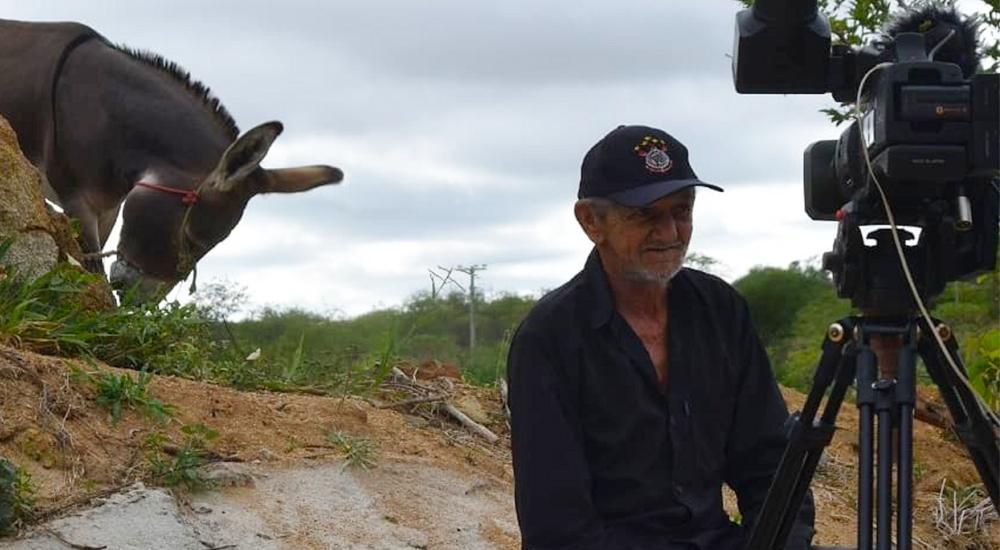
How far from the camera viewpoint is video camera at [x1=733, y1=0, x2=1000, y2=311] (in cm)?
296

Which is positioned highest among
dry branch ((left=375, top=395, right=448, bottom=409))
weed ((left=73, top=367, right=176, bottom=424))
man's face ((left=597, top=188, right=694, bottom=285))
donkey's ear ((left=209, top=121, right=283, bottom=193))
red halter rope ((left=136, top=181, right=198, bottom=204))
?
donkey's ear ((left=209, top=121, right=283, bottom=193))

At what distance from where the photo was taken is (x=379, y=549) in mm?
4855

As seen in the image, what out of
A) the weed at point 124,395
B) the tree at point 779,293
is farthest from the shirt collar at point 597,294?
the tree at point 779,293

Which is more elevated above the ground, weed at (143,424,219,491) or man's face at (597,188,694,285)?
man's face at (597,188,694,285)

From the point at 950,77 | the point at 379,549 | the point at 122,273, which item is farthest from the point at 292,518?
the point at 122,273

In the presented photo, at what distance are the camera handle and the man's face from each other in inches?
19.2

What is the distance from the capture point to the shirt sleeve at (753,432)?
3590mm

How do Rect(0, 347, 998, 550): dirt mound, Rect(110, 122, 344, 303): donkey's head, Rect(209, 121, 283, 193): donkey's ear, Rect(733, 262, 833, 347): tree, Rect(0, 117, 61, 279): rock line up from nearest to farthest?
Rect(0, 347, 998, 550): dirt mound < Rect(0, 117, 61, 279): rock < Rect(209, 121, 283, 193): donkey's ear < Rect(110, 122, 344, 303): donkey's head < Rect(733, 262, 833, 347): tree

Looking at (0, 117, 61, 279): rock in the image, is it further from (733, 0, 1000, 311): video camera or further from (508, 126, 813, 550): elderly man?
(733, 0, 1000, 311): video camera

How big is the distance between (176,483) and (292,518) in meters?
0.38

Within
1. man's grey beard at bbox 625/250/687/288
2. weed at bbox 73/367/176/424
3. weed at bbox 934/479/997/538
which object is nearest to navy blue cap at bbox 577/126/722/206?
man's grey beard at bbox 625/250/687/288

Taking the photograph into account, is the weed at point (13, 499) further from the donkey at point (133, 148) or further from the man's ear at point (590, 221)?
the donkey at point (133, 148)

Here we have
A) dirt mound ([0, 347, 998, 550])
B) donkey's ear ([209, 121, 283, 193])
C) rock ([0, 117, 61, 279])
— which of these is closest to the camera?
dirt mound ([0, 347, 998, 550])

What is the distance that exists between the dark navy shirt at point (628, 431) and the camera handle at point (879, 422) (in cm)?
34
